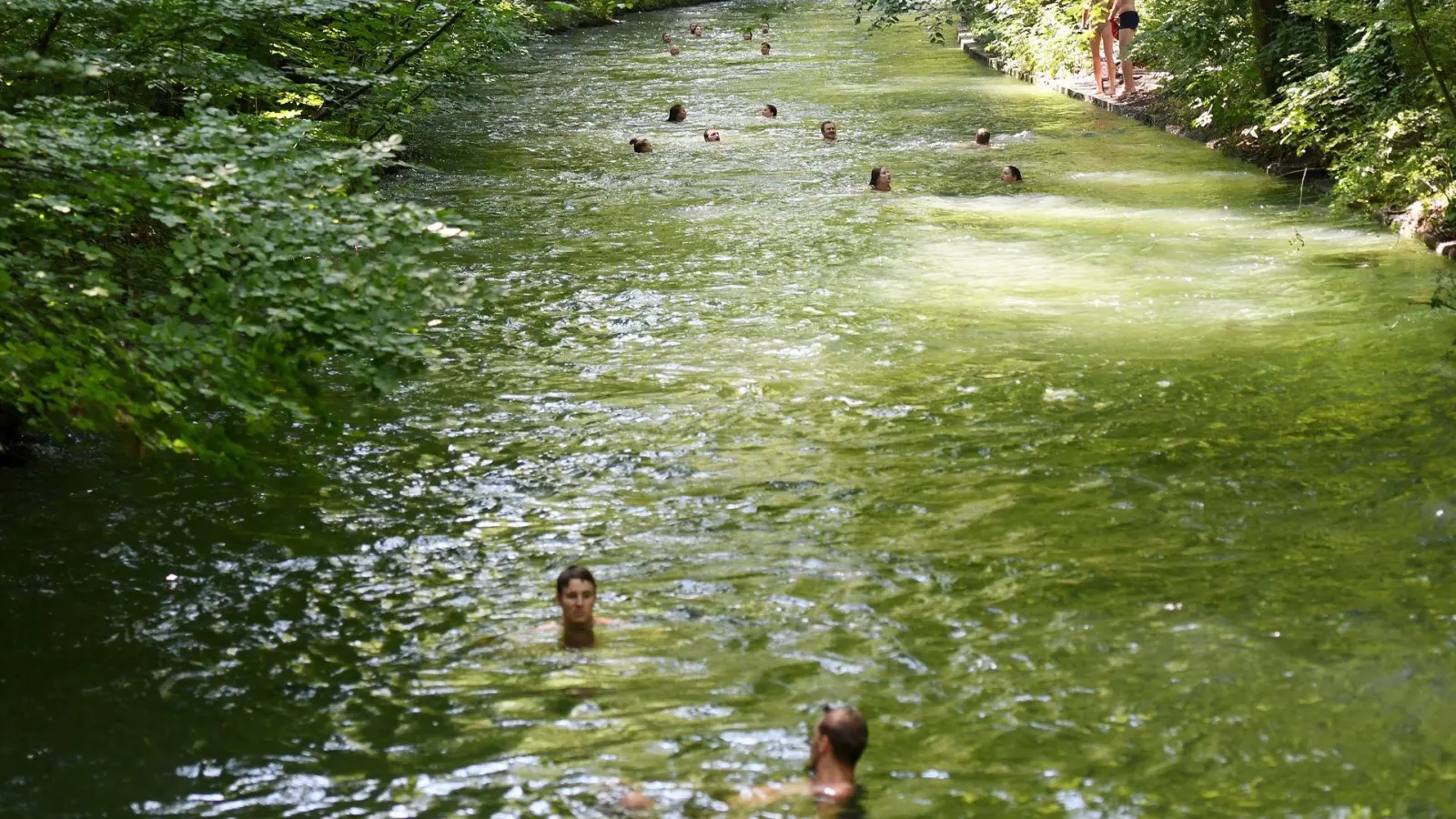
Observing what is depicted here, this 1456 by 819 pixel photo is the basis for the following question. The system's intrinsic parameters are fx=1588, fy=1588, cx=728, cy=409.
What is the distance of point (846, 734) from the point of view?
6422 millimetres

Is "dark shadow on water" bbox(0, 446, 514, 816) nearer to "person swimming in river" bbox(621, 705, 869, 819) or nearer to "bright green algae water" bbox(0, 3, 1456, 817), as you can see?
"bright green algae water" bbox(0, 3, 1456, 817)

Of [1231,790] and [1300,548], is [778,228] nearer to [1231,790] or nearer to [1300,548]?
[1300,548]

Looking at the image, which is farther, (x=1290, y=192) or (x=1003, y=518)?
(x=1290, y=192)

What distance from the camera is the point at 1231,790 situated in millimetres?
6473

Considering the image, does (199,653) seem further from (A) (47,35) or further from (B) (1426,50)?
(B) (1426,50)

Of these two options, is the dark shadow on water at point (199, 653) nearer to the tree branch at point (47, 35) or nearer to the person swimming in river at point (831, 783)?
the person swimming in river at point (831, 783)

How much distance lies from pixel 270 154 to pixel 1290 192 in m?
14.2

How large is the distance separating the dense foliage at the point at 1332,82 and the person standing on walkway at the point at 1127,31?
0.72 feet

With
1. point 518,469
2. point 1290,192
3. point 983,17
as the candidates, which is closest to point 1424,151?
point 1290,192

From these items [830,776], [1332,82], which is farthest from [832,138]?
[830,776]

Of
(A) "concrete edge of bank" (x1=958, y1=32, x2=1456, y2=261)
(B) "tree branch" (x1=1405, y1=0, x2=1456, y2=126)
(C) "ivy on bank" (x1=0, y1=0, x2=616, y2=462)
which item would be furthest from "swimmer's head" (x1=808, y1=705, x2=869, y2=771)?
(A) "concrete edge of bank" (x1=958, y1=32, x2=1456, y2=261)

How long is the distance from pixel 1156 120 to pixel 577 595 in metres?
20.0

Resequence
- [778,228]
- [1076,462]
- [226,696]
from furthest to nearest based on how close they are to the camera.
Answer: [778,228] → [1076,462] → [226,696]

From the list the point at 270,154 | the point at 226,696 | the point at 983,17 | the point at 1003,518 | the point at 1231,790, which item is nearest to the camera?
the point at 1231,790
